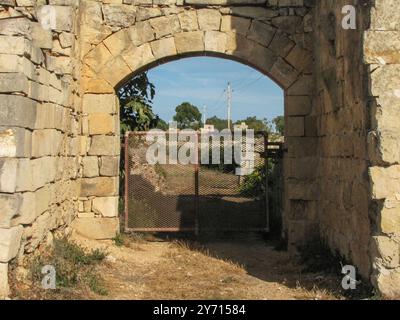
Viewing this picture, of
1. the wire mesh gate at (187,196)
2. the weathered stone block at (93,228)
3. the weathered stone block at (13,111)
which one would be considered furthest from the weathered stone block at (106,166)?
the weathered stone block at (13,111)

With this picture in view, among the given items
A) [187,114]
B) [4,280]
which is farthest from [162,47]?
[187,114]

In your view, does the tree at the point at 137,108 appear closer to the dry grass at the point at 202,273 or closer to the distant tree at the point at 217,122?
the dry grass at the point at 202,273

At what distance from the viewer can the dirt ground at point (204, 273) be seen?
5.27m

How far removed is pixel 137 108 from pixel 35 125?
167 inches

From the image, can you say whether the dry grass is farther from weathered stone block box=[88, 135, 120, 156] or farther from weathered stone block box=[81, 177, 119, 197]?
weathered stone block box=[88, 135, 120, 156]

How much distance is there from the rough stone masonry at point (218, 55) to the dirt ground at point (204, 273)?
0.48 metres

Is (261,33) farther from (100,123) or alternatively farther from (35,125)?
(35,125)

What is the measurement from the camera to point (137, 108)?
9.20 m

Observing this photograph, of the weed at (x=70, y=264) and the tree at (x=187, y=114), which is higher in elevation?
the tree at (x=187, y=114)

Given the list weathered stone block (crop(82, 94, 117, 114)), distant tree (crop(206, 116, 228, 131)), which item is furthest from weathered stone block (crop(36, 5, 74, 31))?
distant tree (crop(206, 116, 228, 131))

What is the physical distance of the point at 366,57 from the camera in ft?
→ 15.9

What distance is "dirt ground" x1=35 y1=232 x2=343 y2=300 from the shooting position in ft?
17.3

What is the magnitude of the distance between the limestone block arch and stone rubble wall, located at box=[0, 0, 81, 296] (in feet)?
1.38

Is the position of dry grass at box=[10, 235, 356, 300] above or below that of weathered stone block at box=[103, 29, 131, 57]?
below
